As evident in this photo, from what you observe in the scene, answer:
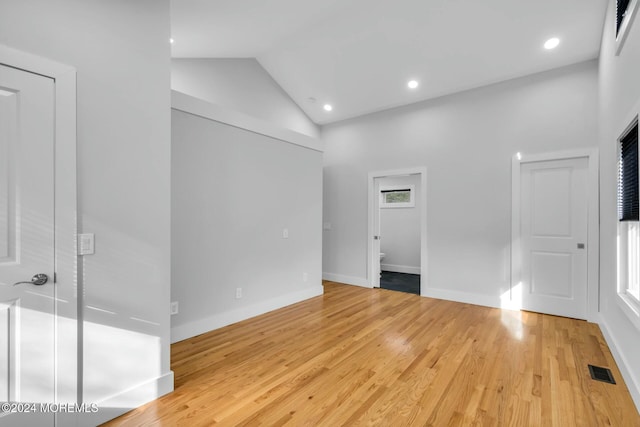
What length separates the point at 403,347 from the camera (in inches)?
118

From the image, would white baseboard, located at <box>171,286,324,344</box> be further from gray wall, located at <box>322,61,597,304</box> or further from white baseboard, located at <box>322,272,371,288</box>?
gray wall, located at <box>322,61,597,304</box>

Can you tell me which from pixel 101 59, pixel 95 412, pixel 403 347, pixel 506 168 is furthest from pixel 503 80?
pixel 95 412

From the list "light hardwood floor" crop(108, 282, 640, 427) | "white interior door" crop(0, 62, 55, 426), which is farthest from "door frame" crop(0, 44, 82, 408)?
"light hardwood floor" crop(108, 282, 640, 427)

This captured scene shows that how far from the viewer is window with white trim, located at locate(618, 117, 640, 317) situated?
2232mm

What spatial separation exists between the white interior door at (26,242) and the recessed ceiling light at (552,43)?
484 cm

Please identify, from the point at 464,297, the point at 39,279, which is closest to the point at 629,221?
the point at 464,297

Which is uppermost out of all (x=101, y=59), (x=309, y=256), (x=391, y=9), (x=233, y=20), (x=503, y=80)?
(x=391, y=9)

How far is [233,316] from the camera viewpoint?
3664mm

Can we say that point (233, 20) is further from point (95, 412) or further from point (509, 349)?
point (509, 349)

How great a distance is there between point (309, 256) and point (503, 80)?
3.89 m

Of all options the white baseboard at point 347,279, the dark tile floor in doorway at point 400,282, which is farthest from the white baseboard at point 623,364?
the white baseboard at point 347,279

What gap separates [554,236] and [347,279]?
335cm

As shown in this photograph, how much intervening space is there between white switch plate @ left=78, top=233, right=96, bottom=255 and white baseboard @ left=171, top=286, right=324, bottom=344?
160 cm

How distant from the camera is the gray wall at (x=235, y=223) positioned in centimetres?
321
